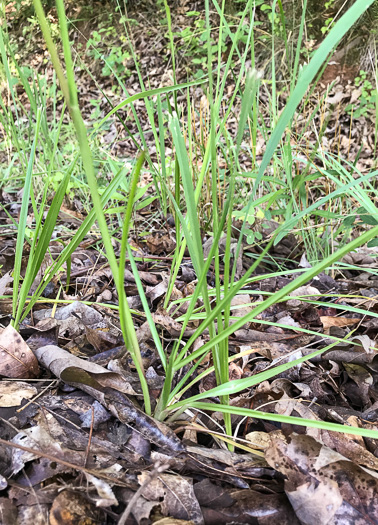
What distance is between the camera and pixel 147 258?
126 centimetres

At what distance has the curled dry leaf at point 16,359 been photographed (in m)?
0.67

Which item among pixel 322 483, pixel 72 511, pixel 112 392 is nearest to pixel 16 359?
pixel 112 392

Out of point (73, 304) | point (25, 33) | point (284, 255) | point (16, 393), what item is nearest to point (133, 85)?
point (25, 33)

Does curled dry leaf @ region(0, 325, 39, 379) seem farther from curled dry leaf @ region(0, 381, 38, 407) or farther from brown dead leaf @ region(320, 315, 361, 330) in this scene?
brown dead leaf @ region(320, 315, 361, 330)

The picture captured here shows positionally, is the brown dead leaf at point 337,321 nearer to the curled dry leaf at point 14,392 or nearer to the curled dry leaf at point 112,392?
the curled dry leaf at point 112,392

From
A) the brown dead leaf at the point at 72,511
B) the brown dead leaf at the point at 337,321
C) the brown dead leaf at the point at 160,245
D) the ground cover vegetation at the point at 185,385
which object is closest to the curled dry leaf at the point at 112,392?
the ground cover vegetation at the point at 185,385

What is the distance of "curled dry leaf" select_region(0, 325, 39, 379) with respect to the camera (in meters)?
0.67

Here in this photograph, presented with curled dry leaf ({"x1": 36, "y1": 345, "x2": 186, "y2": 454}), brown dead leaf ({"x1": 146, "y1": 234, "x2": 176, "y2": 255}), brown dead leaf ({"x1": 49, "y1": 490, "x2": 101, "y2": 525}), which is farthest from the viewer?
brown dead leaf ({"x1": 146, "y1": 234, "x2": 176, "y2": 255})

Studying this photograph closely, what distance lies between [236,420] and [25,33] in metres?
6.91

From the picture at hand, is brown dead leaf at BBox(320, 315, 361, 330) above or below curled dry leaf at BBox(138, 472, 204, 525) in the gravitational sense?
below

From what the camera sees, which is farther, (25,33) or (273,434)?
(25,33)

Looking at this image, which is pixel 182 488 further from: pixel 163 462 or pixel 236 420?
pixel 236 420

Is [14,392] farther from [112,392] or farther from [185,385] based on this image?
[185,385]

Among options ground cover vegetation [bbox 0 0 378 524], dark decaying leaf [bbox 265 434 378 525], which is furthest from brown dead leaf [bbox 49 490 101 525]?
dark decaying leaf [bbox 265 434 378 525]
